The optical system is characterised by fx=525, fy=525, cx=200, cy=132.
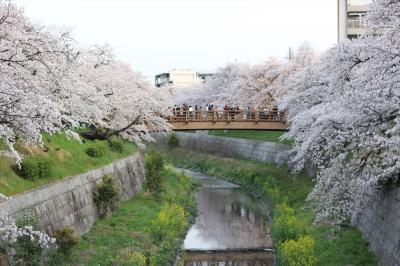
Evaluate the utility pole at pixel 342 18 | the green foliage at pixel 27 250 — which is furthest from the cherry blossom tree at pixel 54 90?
the utility pole at pixel 342 18

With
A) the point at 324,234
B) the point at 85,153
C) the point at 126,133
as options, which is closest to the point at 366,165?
the point at 324,234

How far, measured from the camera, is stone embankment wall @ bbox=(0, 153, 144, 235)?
16391 millimetres

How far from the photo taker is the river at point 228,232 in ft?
73.4

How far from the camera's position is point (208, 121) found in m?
40.0

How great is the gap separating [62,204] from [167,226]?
4922 mm

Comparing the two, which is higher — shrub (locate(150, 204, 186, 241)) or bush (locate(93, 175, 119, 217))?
bush (locate(93, 175, 119, 217))

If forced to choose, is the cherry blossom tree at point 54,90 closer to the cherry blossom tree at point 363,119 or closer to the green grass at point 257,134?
the cherry blossom tree at point 363,119

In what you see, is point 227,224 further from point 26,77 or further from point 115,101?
point 26,77

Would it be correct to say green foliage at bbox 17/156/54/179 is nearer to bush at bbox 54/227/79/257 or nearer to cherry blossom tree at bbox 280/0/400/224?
bush at bbox 54/227/79/257

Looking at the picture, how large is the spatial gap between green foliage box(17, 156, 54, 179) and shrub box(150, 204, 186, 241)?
5.03 m

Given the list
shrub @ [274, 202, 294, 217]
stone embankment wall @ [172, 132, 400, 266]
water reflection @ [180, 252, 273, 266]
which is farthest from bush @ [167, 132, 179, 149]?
stone embankment wall @ [172, 132, 400, 266]

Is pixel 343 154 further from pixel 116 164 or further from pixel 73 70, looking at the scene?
pixel 116 164

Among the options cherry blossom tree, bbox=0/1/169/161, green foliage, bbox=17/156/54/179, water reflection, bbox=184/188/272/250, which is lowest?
water reflection, bbox=184/188/272/250

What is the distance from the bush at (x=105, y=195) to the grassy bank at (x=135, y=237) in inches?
21.7
